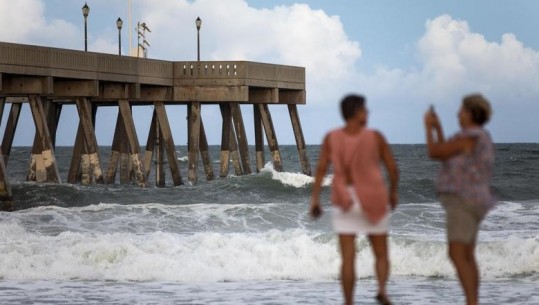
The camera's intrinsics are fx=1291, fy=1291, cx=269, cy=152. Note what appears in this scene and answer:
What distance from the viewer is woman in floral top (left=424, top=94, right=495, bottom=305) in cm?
877

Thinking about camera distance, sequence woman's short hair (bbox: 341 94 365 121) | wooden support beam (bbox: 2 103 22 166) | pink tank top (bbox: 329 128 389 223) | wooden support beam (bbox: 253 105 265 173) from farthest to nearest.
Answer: wooden support beam (bbox: 253 105 265 173)
wooden support beam (bbox: 2 103 22 166)
woman's short hair (bbox: 341 94 365 121)
pink tank top (bbox: 329 128 389 223)

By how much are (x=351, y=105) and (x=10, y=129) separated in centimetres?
3792

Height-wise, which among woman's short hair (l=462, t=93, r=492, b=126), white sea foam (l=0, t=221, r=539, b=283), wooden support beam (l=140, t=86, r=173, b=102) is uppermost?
wooden support beam (l=140, t=86, r=173, b=102)

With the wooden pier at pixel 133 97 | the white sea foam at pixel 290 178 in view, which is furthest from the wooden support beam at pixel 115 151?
the white sea foam at pixel 290 178

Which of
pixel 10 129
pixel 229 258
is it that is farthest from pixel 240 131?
pixel 229 258

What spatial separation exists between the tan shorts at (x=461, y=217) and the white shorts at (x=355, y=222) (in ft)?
1.65

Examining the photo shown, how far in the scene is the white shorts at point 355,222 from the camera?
8.62 metres

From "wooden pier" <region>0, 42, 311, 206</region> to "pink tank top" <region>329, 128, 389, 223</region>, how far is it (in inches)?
946

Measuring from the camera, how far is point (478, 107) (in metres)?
8.89

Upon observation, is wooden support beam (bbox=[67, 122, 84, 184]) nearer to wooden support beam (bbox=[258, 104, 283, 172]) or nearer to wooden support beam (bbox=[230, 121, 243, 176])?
wooden support beam (bbox=[230, 121, 243, 176])

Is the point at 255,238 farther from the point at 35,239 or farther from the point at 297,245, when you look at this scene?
the point at 35,239

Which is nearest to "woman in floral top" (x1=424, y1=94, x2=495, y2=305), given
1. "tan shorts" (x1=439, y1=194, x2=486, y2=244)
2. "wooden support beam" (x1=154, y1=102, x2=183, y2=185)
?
"tan shorts" (x1=439, y1=194, x2=486, y2=244)

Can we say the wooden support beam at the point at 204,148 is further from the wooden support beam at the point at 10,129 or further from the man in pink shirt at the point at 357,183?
the man in pink shirt at the point at 357,183

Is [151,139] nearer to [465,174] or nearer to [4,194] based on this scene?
[4,194]
